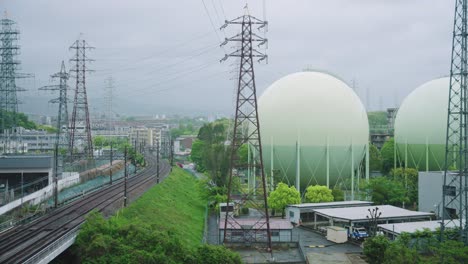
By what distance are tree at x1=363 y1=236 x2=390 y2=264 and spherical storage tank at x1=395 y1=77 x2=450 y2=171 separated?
25805 millimetres

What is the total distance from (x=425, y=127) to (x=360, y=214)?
1962 centimetres

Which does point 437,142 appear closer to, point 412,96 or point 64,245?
point 412,96

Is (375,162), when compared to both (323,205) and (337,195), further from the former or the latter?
(323,205)

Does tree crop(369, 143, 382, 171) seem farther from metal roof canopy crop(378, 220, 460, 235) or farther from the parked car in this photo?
metal roof canopy crop(378, 220, 460, 235)

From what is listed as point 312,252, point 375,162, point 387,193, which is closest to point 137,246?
point 312,252

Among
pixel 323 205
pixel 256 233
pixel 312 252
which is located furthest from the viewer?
pixel 323 205

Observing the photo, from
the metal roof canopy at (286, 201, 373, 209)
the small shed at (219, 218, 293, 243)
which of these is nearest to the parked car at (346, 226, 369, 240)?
the small shed at (219, 218, 293, 243)

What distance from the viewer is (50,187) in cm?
3931

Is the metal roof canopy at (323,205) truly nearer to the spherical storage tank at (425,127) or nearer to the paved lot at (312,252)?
the paved lot at (312,252)

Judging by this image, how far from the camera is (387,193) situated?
4416 cm

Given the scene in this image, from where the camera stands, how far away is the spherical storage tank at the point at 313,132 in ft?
150

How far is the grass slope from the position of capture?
3159cm

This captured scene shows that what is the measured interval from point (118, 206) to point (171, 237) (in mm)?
14692

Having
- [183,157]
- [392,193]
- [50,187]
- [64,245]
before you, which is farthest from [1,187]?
[183,157]
